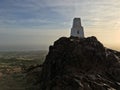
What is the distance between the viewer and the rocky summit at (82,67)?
132ft

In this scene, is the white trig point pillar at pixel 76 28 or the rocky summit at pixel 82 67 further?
the white trig point pillar at pixel 76 28

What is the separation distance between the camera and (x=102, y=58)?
156 ft

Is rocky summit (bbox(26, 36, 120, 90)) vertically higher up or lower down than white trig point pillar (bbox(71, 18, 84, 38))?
lower down

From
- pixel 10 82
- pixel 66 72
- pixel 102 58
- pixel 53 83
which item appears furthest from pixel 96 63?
pixel 10 82

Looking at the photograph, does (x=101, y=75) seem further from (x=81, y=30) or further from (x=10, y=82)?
(x=10, y=82)

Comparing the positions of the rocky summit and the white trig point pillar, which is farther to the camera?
the white trig point pillar

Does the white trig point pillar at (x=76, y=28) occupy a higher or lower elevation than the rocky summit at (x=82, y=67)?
higher

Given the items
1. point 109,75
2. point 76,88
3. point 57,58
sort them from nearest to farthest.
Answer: point 76,88
point 109,75
point 57,58

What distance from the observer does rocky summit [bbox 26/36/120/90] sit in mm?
40219

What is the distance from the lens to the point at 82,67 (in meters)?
45.5

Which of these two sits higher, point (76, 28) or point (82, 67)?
point (76, 28)

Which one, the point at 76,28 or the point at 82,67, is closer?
the point at 82,67

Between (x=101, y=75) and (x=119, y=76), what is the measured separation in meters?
3.51

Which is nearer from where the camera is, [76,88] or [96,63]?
[76,88]
